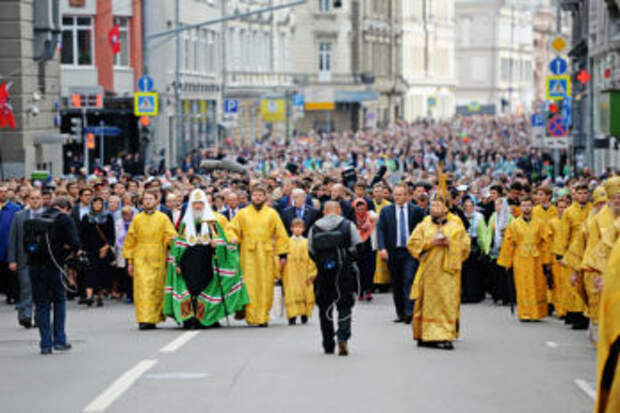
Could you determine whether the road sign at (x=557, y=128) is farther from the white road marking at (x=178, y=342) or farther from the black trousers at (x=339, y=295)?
the black trousers at (x=339, y=295)

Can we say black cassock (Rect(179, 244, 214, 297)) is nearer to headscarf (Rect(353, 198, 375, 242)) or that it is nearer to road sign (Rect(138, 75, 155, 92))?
headscarf (Rect(353, 198, 375, 242))

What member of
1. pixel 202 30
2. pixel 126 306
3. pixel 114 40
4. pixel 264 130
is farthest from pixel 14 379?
pixel 264 130

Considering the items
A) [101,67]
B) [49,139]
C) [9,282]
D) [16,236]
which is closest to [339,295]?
[16,236]

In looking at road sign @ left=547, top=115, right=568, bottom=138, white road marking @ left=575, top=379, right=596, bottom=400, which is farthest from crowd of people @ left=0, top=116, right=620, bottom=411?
road sign @ left=547, top=115, right=568, bottom=138

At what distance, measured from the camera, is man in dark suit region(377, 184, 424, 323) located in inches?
687

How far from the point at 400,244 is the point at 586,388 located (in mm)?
5727

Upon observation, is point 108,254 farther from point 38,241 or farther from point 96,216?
point 38,241

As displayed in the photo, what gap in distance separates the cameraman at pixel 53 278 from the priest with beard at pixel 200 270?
1933mm

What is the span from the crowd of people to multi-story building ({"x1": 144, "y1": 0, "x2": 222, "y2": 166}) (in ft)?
89.2

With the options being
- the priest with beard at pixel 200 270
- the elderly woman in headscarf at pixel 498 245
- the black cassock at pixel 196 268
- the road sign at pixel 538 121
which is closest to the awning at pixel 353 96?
the road sign at pixel 538 121

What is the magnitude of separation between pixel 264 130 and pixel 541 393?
212ft

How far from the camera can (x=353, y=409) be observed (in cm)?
1077

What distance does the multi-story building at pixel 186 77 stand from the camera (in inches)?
2141

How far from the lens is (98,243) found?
21.4 meters
